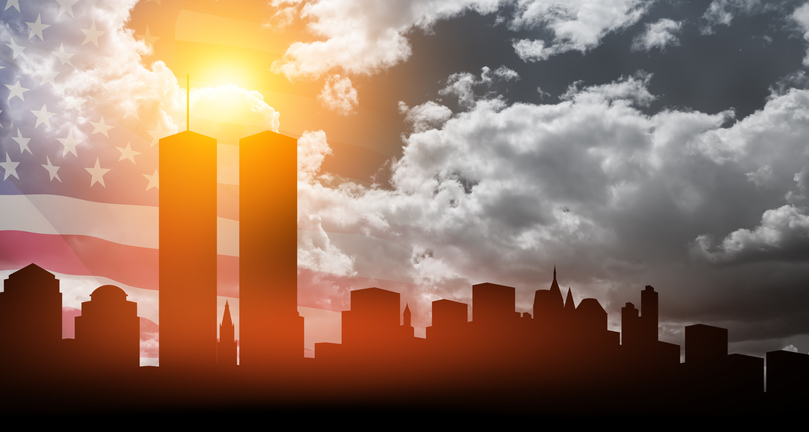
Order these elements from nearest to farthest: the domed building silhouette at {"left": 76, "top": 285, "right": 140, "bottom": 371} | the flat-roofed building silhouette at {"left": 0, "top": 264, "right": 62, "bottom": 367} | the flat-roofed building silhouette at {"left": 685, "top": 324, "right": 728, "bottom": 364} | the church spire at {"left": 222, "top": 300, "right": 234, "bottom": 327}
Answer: the flat-roofed building silhouette at {"left": 0, "top": 264, "right": 62, "bottom": 367}, the domed building silhouette at {"left": 76, "top": 285, "right": 140, "bottom": 371}, the flat-roofed building silhouette at {"left": 685, "top": 324, "right": 728, "bottom": 364}, the church spire at {"left": 222, "top": 300, "right": 234, "bottom": 327}

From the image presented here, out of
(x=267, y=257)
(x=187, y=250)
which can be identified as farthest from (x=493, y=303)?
(x=187, y=250)

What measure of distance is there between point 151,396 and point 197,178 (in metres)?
33.4

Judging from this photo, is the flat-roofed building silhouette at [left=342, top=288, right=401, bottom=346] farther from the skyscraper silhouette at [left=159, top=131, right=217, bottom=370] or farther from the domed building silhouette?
the domed building silhouette

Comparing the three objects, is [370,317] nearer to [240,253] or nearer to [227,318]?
[240,253]

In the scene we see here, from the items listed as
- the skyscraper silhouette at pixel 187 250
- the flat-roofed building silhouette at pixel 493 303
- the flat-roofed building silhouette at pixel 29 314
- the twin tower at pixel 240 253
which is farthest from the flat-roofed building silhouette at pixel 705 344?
the flat-roofed building silhouette at pixel 29 314

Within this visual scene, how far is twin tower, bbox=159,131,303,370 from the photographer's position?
3809 inches

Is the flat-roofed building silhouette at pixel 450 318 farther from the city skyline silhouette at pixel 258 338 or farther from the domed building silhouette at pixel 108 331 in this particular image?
the domed building silhouette at pixel 108 331

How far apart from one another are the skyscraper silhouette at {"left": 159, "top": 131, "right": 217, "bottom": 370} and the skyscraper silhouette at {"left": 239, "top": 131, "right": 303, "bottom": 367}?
4995 mm

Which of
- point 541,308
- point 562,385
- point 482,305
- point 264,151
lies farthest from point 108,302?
point 562,385

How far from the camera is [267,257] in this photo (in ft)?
333

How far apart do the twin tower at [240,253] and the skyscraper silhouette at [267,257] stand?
0.48 feet

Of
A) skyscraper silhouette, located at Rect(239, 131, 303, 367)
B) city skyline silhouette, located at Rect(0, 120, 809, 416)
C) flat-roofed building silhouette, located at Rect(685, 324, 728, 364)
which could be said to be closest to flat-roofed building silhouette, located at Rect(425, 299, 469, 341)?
city skyline silhouette, located at Rect(0, 120, 809, 416)

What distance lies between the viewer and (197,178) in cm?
9788

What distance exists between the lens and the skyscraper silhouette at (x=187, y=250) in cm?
9619
